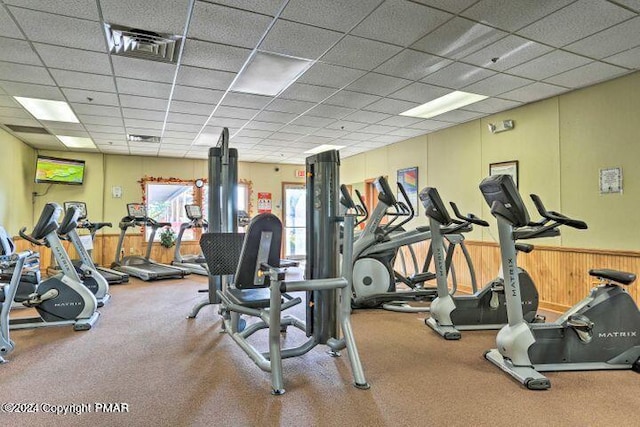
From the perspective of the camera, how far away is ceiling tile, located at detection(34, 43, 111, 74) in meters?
3.55

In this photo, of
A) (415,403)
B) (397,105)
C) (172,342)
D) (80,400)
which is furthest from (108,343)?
(397,105)

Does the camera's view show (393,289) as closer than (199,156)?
Yes

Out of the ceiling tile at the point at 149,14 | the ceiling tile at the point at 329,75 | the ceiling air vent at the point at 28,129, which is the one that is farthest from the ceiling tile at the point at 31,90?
the ceiling tile at the point at 329,75

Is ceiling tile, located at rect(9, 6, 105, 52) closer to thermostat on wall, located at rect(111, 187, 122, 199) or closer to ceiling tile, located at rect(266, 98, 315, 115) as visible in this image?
ceiling tile, located at rect(266, 98, 315, 115)

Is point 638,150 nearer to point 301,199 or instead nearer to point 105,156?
point 301,199

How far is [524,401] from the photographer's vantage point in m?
2.42

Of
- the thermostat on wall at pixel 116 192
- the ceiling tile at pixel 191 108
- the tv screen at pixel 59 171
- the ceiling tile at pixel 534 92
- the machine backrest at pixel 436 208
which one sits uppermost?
the ceiling tile at pixel 191 108

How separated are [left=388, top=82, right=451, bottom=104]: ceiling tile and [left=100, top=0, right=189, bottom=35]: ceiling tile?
2687 mm

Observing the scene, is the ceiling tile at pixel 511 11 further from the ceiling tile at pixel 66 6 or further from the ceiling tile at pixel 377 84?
the ceiling tile at pixel 66 6

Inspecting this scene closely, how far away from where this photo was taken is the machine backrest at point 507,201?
2.67 meters

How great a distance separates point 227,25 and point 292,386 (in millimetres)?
2841

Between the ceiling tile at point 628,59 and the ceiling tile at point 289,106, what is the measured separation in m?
3.36

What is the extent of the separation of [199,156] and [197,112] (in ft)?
13.1

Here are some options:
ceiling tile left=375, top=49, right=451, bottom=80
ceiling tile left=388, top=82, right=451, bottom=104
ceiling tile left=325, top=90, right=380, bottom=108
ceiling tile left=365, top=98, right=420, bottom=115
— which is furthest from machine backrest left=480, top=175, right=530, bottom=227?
ceiling tile left=365, top=98, right=420, bottom=115
